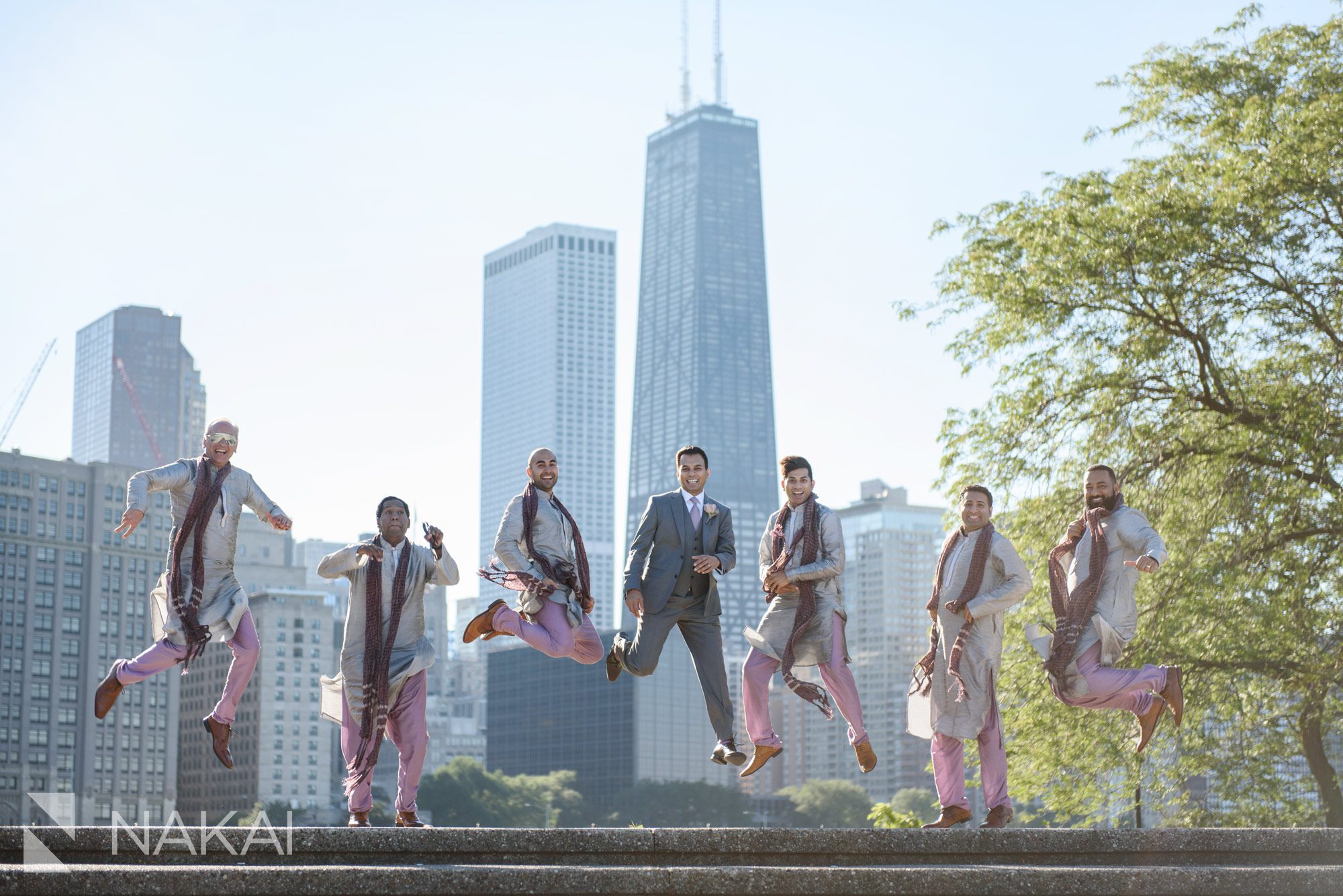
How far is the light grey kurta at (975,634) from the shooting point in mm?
11109

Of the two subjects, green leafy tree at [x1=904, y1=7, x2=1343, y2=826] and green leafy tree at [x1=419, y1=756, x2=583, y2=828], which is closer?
green leafy tree at [x1=904, y1=7, x2=1343, y2=826]

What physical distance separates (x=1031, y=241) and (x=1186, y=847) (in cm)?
1341

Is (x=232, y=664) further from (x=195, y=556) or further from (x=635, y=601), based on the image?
(x=635, y=601)

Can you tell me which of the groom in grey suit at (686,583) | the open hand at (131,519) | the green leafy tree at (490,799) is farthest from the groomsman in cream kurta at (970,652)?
the green leafy tree at (490,799)

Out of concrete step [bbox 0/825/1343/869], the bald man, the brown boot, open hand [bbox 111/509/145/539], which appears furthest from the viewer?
the bald man

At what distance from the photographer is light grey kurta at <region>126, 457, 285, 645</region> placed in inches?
439

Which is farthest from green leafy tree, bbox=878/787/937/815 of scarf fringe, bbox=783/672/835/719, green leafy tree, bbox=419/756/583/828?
scarf fringe, bbox=783/672/835/719

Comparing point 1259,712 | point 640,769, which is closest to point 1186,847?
point 1259,712

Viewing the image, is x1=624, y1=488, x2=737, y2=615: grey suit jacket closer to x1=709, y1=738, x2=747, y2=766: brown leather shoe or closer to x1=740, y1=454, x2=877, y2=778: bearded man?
x1=740, y1=454, x2=877, y2=778: bearded man

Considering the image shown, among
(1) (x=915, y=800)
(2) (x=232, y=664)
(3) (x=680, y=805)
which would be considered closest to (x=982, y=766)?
(2) (x=232, y=664)

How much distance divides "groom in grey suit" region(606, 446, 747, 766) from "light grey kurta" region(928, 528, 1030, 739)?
4.72 feet

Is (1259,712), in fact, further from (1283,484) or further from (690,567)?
(690,567)

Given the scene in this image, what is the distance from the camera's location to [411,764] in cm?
1113

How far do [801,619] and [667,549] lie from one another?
1.03 meters
